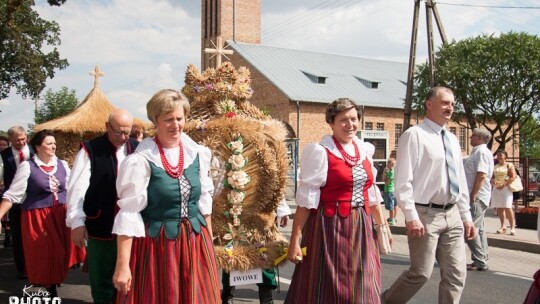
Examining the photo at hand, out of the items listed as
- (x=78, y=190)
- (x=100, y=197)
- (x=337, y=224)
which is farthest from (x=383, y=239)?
(x=78, y=190)


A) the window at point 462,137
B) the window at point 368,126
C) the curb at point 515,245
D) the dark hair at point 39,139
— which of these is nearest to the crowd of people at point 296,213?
the dark hair at point 39,139

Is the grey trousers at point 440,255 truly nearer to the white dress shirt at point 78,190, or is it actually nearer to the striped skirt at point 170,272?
the striped skirt at point 170,272

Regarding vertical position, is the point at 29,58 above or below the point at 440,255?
above

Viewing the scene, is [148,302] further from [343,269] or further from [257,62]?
[257,62]

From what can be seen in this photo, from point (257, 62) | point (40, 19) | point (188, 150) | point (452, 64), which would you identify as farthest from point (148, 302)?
point (257, 62)

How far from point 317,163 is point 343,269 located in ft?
2.66

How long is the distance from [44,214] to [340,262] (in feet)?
12.6

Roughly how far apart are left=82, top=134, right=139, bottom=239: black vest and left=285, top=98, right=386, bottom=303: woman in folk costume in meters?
1.51

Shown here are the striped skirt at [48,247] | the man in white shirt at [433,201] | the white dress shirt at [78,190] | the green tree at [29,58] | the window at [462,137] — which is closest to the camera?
the white dress shirt at [78,190]

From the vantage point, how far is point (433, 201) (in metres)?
5.23

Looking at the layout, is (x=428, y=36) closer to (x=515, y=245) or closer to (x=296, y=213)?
(x=515, y=245)

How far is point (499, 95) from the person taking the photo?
32.2 meters

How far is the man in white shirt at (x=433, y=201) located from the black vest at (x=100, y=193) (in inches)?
93.6

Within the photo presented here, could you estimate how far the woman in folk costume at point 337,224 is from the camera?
14.8ft
